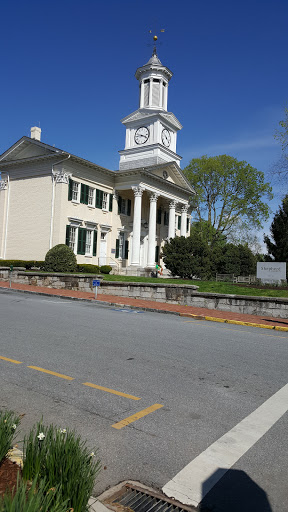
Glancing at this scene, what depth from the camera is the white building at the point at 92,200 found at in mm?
31219

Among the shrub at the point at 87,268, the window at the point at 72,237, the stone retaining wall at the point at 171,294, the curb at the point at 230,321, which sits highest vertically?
the window at the point at 72,237

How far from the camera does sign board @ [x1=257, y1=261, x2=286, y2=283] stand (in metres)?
21.2

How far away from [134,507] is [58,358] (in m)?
3.87

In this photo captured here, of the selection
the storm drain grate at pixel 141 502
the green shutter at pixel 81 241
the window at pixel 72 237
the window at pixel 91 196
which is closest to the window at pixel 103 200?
the window at pixel 91 196

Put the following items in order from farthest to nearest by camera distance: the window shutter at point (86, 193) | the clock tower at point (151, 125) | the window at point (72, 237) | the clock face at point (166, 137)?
the clock face at point (166, 137), the clock tower at point (151, 125), the window shutter at point (86, 193), the window at point (72, 237)

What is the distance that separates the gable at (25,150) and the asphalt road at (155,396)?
26.0 meters

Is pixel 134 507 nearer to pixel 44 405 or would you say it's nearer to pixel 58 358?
pixel 44 405

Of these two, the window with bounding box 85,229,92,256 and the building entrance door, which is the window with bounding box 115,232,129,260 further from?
the window with bounding box 85,229,92,256

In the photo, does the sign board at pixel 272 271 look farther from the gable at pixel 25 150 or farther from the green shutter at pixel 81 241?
the gable at pixel 25 150

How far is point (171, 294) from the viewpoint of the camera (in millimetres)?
17156

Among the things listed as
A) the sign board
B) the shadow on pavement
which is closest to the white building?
the sign board

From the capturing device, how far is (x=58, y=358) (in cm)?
618

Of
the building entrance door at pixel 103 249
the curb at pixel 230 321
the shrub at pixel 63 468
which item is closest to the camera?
the shrub at pixel 63 468

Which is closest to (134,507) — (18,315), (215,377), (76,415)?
(76,415)
